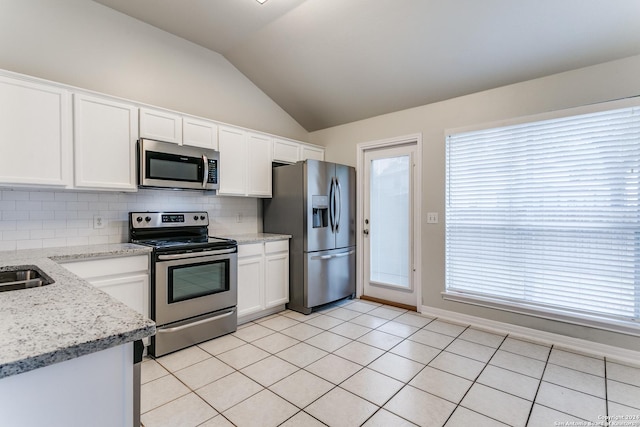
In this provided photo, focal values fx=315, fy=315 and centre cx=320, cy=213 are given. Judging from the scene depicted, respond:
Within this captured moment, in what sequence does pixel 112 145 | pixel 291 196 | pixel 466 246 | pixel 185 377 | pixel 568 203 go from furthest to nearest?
pixel 291 196
pixel 466 246
pixel 568 203
pixel 112 145
pixel 185 377

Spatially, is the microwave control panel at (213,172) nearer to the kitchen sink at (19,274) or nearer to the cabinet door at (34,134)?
the cabinet door at (34,134)

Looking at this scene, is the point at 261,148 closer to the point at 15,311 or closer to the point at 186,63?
the point at 186,63

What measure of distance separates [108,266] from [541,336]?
3765 mm

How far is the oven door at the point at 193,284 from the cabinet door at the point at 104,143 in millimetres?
772

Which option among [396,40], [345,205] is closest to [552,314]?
[345,205]

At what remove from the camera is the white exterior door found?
3.86 meters

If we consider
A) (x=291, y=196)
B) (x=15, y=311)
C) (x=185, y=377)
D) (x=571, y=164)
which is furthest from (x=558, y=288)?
(x=15, y=311)

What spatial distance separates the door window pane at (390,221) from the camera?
12.9 ft

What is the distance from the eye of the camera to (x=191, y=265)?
9.17 feet

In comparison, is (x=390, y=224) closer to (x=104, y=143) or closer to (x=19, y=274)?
(x=104, y=143)

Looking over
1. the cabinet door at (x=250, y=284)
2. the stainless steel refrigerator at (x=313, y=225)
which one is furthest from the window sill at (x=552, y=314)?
the cabinet door at (x=250, y=284)

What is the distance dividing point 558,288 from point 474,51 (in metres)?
2.27

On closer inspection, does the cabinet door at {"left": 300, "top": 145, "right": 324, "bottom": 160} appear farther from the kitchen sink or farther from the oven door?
the kitchen sink

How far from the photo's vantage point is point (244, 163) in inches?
142
